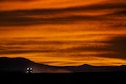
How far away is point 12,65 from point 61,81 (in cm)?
11801

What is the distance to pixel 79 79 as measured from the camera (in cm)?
3055

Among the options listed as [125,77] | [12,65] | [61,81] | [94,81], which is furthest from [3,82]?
[12,65]

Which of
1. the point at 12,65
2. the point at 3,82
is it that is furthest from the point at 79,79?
the point at 12,65

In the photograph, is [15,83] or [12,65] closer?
[15,83]

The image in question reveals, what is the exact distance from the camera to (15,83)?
30.0 meters

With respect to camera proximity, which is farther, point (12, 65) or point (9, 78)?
point (12, 65)

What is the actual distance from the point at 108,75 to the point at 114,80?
2.60ft

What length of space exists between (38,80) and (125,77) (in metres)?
5.26

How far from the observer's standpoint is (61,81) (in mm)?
30125

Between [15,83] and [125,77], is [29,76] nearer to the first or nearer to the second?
[15,83]

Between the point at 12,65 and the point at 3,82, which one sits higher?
the point at 12,65

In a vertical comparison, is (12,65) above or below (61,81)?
above

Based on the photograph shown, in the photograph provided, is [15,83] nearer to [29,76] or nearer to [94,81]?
[29,76]

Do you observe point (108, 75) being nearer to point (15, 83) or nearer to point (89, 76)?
point (89, 76)
